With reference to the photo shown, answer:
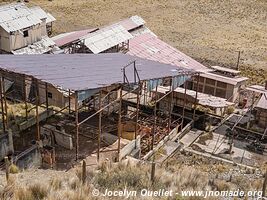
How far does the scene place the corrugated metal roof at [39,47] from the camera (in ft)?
112

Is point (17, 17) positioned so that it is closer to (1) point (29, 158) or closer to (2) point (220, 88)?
(2) point (220, 88)

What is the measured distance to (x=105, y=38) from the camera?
34.9m

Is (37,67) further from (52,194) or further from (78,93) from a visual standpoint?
(52,194)

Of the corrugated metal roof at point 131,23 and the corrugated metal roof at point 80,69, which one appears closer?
the corrugated metal roof at point 80,69

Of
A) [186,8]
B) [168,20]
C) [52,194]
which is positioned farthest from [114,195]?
[186,8]

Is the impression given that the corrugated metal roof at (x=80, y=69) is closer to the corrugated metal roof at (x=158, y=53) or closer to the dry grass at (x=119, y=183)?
the dry grass at (x=119, y=183)

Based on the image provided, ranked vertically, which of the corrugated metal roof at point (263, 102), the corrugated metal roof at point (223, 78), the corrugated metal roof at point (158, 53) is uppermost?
the corrugated metal roof at point (158, 53)

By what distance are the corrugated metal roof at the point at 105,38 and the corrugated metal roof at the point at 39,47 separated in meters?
3.15

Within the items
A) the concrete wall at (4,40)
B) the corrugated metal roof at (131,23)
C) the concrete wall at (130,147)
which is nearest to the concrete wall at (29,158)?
the concrete wall at (130,147)

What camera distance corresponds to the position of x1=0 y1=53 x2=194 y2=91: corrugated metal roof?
60.7 feet

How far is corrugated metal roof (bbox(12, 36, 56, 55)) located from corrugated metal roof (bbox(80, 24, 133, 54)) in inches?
124

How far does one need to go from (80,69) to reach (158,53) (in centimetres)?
1604

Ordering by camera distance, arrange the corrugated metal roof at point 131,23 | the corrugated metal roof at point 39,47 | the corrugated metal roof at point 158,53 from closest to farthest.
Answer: the corrugated metal roof at point 39,47 → the corrugated metal roof at point 158,53 → the corrugated metal roof at point 131,23

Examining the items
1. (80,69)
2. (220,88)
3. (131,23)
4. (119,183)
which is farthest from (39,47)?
(119,183)
